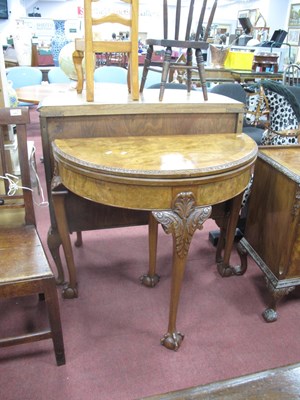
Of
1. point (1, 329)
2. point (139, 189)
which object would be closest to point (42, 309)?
point (1, 329)

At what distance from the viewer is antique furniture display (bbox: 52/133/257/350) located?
3.55 ft

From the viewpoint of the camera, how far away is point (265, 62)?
13.9ft

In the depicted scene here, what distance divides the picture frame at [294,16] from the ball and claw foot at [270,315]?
6.30 meters

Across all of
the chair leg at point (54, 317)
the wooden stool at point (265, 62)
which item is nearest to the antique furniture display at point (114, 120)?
the chair leg at point (54, 317)

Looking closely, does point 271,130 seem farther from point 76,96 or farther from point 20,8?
point 20,8

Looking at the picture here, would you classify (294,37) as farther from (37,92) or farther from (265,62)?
(37,92)

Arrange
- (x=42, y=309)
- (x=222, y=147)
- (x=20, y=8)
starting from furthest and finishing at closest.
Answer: (x=20, y=8)
(x=42, y=309)
(x=222, y=147)

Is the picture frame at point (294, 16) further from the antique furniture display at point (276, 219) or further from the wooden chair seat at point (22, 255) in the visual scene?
the wooden chair seat at point (22, 255)

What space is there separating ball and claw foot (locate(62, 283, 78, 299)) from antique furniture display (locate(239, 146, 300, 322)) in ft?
3.02

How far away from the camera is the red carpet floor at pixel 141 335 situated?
4.18 ft

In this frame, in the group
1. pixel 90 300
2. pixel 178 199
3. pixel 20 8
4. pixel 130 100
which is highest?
pixel 20 8

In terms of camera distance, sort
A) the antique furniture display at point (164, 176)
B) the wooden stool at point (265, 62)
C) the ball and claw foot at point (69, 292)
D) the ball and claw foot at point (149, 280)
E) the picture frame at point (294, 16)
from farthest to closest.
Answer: the picture frame at point (294, 16), the wooden stool at point (265, 62), the ball and claw foot at point (149, 280), the ball and claw foot at point (69, 292), the antique furniture display at point (164, 176)

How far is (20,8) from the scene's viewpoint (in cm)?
898

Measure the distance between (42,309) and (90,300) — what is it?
0.76 feet
